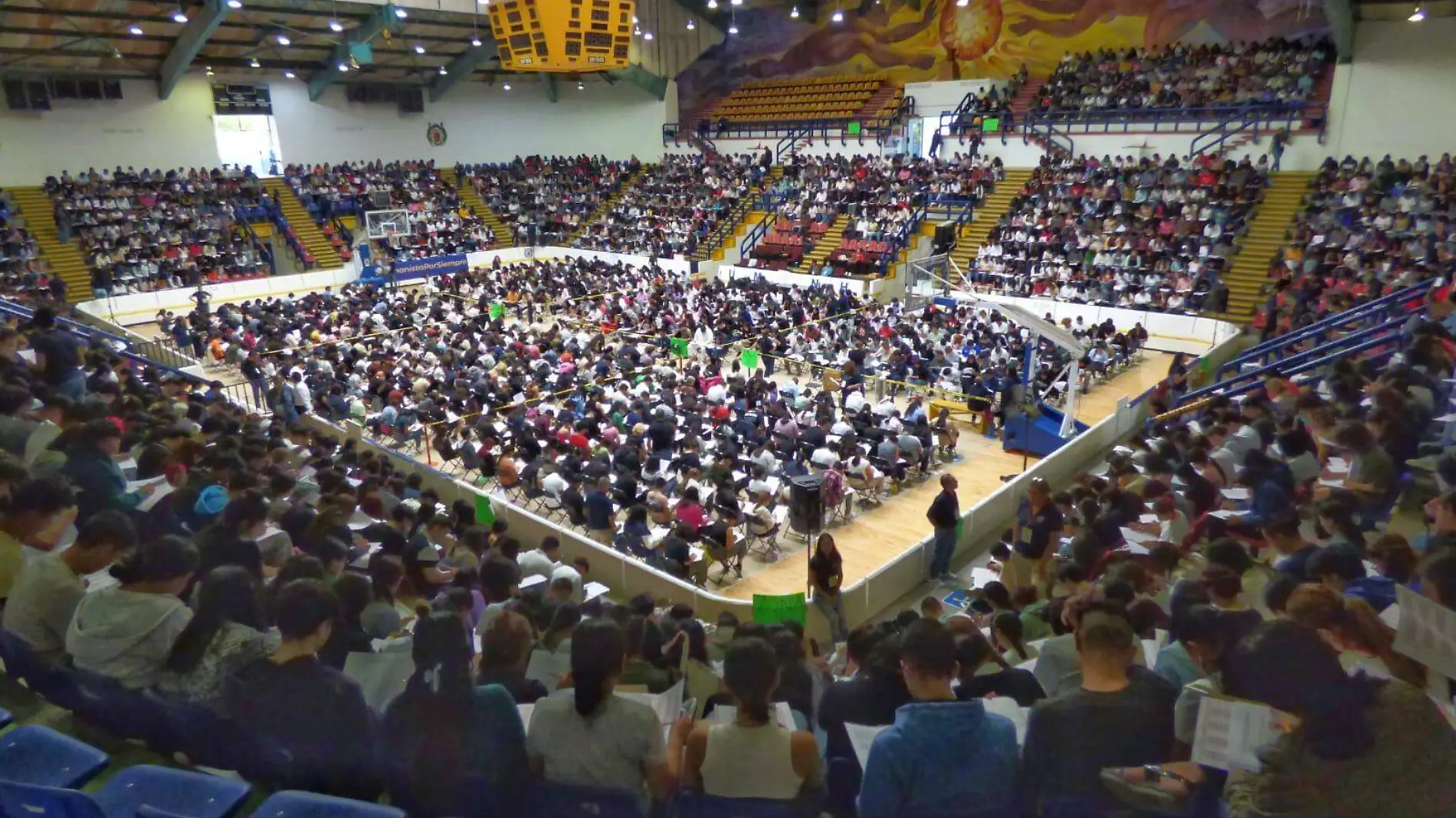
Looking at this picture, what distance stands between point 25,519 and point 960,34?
33980 millimetres

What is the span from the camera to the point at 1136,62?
27688 mm

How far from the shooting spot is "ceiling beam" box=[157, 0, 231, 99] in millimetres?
24328

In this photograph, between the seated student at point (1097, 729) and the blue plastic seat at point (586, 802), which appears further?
the blue plastic seat at point (586, 802)

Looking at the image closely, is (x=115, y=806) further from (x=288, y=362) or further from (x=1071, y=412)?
(x=288, y=362)

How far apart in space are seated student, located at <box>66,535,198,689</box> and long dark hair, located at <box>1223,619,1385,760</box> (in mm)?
4181

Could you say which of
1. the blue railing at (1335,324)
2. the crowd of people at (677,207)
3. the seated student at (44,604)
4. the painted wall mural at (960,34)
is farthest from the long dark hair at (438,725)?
the painted wall mural at (960,34)

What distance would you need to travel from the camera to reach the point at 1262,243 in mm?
21641

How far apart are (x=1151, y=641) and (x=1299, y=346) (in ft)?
41.2

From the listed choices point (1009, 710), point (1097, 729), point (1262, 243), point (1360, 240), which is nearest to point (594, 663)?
point (1009, 710)

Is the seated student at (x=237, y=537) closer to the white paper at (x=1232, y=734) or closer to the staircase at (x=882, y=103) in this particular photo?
the white paper at (x=1232, y=734)

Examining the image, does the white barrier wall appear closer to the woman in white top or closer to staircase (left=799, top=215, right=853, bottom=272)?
staircase (left=799, top=215, right=853, bottom=272)

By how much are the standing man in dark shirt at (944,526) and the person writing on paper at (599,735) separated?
6534 mm

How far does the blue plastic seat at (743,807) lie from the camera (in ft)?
10.2

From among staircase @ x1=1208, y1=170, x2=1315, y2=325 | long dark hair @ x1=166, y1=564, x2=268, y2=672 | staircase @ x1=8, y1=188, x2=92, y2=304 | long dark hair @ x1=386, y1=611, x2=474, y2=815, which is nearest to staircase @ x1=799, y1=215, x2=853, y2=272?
staircase @ x1=1208, y1=170, x2=1315, y2=325
